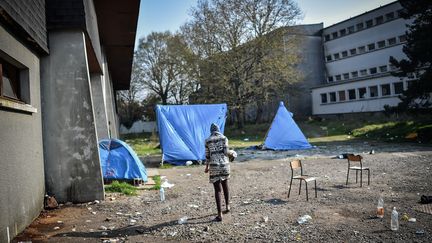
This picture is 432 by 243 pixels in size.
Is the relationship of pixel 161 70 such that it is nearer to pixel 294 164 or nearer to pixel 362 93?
pixel 362 93

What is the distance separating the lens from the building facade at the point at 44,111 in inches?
227

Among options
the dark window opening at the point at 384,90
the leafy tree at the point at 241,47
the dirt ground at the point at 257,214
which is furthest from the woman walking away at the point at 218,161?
the dark window opening at the point at 384,90

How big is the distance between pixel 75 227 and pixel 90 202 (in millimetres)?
1834

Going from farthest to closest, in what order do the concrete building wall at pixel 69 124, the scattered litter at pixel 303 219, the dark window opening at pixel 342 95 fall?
the dark window opening at pixel 342 95, the concrete building wall at pixel 69 124, the scattered litter at pixel 303 219

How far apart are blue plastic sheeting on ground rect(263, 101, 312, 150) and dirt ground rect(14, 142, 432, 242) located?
844 centimetres

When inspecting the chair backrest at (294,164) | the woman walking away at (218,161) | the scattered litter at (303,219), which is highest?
the woman walking away at (218,161)

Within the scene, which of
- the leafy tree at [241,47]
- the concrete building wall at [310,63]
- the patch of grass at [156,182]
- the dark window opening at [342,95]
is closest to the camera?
the patch of grass at [156,182]

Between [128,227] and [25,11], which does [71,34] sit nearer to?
[25,11]

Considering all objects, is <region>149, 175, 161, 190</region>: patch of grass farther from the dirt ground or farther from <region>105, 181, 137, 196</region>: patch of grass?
<region>105, 181, 137, 196</region>: patch of grass

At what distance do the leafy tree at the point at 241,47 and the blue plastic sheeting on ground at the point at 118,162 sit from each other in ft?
73.1

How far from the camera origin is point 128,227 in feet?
21.2

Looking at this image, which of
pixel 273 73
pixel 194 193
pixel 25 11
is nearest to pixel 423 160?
pixel 194 193

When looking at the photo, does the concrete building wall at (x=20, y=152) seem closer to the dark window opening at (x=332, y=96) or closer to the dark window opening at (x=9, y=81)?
the dark window opening at (x=9, y=81)

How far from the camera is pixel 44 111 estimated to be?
8.12 m
